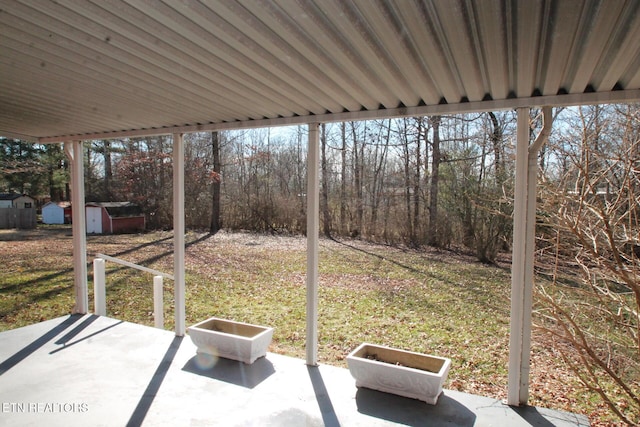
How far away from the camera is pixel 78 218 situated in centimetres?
496

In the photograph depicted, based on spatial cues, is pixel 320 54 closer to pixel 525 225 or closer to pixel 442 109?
pixel 442 109

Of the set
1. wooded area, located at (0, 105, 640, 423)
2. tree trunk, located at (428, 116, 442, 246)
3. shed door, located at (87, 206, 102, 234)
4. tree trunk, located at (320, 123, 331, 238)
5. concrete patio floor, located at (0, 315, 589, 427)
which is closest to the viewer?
concrete patio floor, located at (0, 315, 589, 427)

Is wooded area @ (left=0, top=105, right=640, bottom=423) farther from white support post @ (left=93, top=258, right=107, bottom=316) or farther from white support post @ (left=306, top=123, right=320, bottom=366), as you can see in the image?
white support post @ (left=93, top=258, right=107, bottom=316)

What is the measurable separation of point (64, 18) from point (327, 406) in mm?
2737

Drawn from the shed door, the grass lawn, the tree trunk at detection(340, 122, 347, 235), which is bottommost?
the grass lawn

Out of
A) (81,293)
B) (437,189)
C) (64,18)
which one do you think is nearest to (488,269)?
(437,189)

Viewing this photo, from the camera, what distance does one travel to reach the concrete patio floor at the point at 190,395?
8.84 feet

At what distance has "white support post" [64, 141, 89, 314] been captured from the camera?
16.0 ft

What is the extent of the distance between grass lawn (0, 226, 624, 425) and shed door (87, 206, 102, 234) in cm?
289

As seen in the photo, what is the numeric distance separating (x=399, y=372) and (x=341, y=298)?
4464 millimetres

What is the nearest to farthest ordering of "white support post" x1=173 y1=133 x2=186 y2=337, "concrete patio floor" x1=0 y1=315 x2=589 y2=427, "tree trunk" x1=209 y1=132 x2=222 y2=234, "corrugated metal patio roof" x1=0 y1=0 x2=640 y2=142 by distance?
"corrugated metal patio roof" x1=0 y1=0 x2=640 y2=142, "concrete patio floor" x1=0 y1=315 x2=589 y2=427, "white support post" x1=173 y1=133 x2=186 y2=337, "tree trunk" x1=209 y1=132 x2=222 y2=234

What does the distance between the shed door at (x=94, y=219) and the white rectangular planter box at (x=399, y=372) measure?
14.6m

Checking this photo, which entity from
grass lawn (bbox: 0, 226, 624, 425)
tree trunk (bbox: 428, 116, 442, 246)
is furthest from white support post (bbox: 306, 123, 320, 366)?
tree trunk (bbox: 428, 116, 442, 246)

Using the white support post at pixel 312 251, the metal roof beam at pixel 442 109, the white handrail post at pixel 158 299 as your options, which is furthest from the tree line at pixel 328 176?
the white handrail post at pixel 158 299
